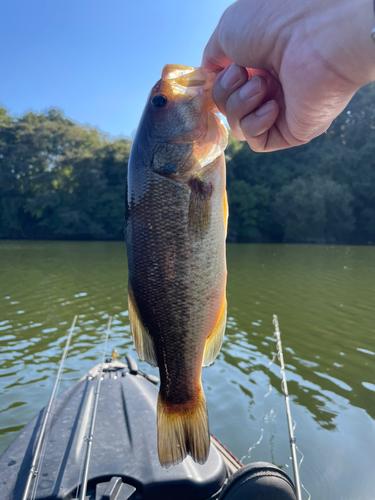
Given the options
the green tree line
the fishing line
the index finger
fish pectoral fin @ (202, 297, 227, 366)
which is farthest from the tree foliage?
fish pectoral fin @ (202, 297, 227, 366)

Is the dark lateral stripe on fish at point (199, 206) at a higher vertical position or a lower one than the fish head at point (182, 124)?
lower

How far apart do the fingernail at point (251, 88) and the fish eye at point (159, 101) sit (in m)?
0.35

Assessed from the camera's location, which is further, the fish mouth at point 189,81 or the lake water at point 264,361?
the lake water at point 264,361

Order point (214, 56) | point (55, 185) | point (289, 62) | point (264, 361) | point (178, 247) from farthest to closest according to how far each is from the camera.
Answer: point (55, 185), point (264, 361), point (214, 56), point (178, 247), point (289, 62)

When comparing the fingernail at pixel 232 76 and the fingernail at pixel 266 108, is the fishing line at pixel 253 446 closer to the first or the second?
the fingernail at pixel 266 108

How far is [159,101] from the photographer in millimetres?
1767

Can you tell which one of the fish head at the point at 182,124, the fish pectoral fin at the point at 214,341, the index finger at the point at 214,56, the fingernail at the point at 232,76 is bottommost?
the fish pectoral fin at the point at 214,341

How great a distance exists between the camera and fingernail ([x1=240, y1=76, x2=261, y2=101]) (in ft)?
5.31

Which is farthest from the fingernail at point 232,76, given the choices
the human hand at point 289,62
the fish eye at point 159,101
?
the fish eye at point 159,101

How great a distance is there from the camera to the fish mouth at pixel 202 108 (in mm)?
1708

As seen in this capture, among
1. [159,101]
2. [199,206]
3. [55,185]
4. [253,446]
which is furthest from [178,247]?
[55,185]

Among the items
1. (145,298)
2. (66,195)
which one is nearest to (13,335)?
(145,298)

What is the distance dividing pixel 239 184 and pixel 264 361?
32.7 meters

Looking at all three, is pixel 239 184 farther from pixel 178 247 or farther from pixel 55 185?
pixel 178 247
